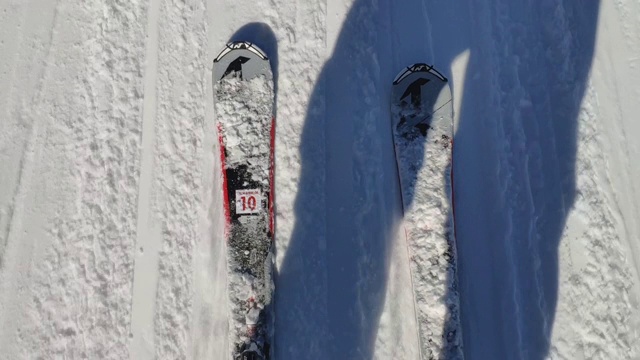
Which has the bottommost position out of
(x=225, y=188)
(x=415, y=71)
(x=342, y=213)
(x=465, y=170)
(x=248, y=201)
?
(x=342, y=213)

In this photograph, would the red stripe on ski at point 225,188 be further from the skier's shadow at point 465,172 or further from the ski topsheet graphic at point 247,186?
the skier's shadow at point 465,172

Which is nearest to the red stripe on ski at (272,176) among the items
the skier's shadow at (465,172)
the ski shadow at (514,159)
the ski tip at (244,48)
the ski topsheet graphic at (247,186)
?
the ski topsheet graphic at (247,186)

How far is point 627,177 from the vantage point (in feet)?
14.3

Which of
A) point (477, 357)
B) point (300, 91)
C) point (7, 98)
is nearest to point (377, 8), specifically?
point (300, 91)

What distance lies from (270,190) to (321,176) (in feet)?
1.44

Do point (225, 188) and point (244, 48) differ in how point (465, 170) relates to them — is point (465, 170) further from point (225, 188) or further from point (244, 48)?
point (244, 48)

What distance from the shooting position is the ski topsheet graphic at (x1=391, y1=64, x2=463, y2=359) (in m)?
4.08

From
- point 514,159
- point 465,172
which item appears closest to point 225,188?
point 465,172

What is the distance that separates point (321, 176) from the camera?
439 cm

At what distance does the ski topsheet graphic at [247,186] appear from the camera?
4.12 meters

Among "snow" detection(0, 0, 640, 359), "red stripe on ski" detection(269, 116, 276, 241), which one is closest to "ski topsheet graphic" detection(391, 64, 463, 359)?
"snow" detection(0, 0, 640, 359)

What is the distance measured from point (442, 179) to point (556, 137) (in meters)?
1.06

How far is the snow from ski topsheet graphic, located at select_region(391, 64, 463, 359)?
14 cm

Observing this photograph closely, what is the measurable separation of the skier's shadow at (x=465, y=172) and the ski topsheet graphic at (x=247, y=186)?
22 centimetres
